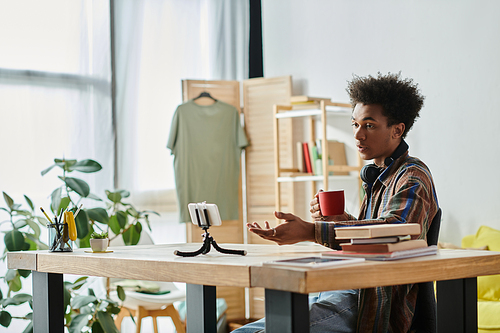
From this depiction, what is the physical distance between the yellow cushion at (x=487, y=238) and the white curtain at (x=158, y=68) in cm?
215

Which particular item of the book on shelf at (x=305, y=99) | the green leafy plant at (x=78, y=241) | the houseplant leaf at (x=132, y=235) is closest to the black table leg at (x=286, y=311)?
the green leafy plant at (x=78, y=241)

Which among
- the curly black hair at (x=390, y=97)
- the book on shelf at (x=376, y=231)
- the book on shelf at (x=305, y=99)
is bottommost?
the book on shelf at (x=376, y=231)

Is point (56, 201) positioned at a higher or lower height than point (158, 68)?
lower

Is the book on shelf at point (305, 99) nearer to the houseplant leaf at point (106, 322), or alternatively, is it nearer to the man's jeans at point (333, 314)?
the houseplant leaf at point (106, 322)

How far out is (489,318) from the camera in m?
2.73

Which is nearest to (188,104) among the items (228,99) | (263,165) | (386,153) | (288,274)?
(228,99)

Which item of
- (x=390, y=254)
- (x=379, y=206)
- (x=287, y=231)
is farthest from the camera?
(x=379, y=206)

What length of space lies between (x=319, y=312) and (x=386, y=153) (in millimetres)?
557

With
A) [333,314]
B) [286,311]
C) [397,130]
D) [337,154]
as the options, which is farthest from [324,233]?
[337,154]

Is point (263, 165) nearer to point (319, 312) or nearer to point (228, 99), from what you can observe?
point (228, 99)

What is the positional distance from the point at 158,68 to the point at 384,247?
132 inches

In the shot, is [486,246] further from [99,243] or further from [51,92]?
[51,92]

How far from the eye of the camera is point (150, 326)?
4.20 m

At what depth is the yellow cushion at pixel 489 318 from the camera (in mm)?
2699
